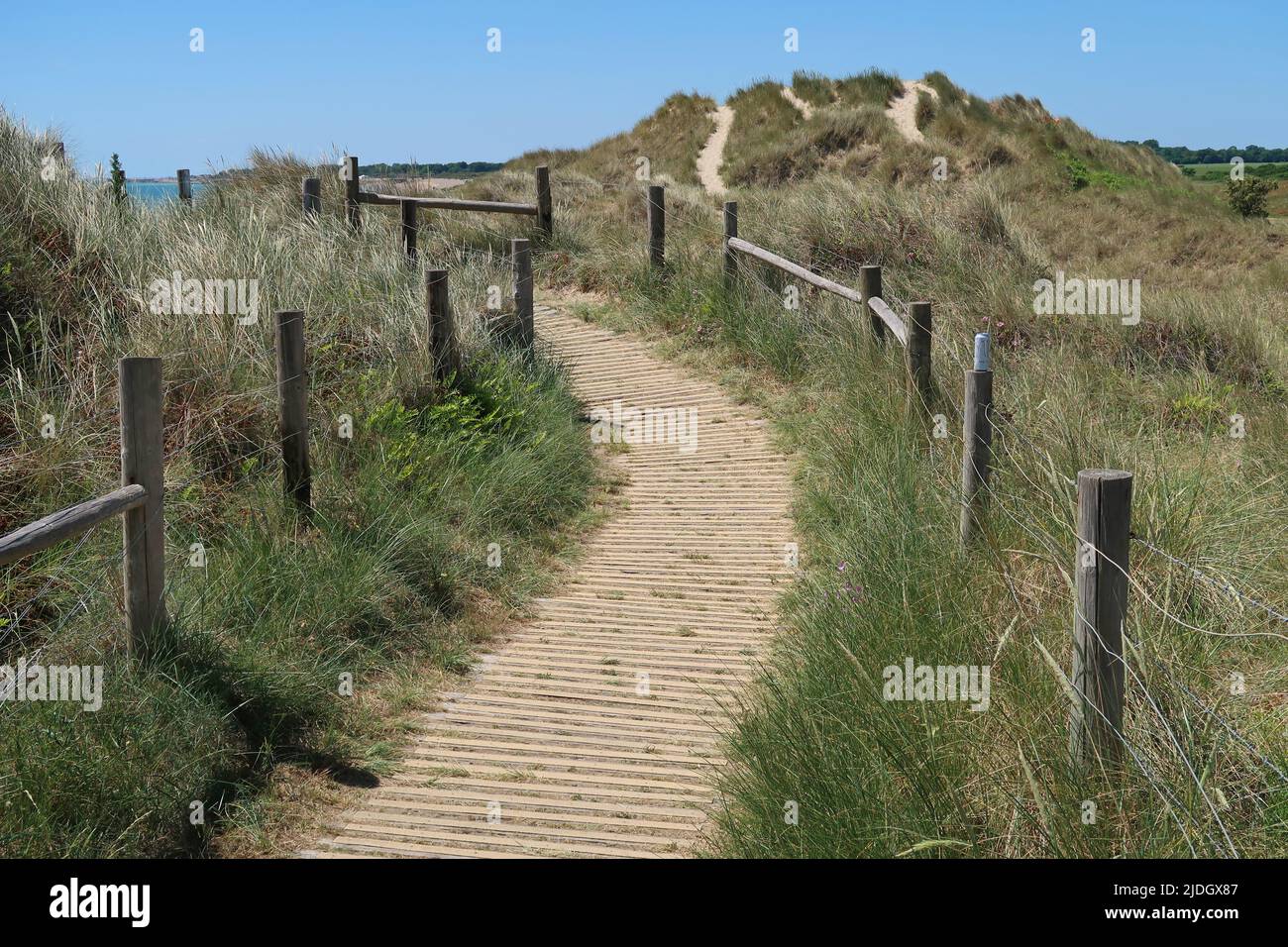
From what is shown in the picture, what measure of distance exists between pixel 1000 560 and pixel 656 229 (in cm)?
1119

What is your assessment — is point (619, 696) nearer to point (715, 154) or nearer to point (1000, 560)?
point (1000, 560)

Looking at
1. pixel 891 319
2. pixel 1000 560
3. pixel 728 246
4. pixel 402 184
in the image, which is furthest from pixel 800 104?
pixel 1000 560

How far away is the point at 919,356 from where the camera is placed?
753 centimetres

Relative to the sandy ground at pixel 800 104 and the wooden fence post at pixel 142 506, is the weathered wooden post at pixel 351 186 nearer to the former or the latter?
the wooden fence post at pixel 142 506

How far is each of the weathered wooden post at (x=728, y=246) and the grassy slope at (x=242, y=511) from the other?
3.27 metres

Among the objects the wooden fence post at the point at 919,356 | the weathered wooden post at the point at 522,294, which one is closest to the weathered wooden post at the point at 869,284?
the wooden fence post at the point at 919,356

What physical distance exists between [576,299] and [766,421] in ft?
17.5

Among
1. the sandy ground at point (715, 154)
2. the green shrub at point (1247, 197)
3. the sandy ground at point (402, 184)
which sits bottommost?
the sandy ground at point (402, 184)

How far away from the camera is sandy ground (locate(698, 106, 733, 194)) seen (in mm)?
26703

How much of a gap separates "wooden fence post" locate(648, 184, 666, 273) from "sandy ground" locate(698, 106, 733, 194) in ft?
32.0

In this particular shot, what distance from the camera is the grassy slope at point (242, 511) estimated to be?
4398mm

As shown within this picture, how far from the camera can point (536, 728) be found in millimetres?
5527

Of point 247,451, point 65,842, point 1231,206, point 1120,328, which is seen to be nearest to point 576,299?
point 1120,328
